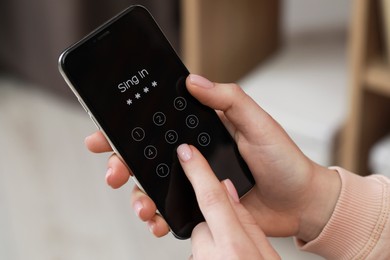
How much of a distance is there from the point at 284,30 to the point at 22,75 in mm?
667

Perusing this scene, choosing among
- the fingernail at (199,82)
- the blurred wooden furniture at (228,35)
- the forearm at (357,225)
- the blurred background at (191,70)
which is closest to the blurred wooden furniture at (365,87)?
the blurred background at (191,70)

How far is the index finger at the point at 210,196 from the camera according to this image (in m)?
0.65

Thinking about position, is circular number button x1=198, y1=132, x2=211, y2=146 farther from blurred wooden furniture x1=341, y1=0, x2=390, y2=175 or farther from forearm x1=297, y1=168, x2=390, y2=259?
blurred wooden furniture x1=341, y1=0, x2=390, y2=175

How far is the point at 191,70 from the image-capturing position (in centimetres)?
145

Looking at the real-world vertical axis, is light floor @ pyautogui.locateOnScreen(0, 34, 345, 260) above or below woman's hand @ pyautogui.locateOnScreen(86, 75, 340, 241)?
below

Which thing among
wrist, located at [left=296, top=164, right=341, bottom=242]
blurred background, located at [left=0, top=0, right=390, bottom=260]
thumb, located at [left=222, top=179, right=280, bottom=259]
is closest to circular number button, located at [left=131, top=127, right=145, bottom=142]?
thumb, located at [left=222, top=179, right=280, bottom=259]

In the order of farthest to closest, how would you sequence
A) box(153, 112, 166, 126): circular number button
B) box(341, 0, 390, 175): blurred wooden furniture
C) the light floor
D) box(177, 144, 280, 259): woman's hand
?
1. the light floor
2. box(341, 0, 390, 175): blurred wooden furniture
3. box(153, 112, 166, 126): circular number button
4. box(177, 144, 280, 259): woman's hand

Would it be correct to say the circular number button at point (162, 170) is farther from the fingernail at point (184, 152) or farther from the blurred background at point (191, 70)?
the blurred background at point (191, 70)

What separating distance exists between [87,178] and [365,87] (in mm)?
615

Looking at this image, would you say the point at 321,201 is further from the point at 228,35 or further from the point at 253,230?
the point at 228,35

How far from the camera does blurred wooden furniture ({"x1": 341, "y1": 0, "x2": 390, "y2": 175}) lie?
1.20 m

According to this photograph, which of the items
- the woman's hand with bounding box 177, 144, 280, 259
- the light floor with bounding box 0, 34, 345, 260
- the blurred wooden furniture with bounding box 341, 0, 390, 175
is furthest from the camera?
the light floor with bounding box 0, 34, 345, 260

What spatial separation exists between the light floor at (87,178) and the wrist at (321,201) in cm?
33

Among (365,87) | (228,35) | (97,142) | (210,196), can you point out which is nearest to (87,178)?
(228,35)
